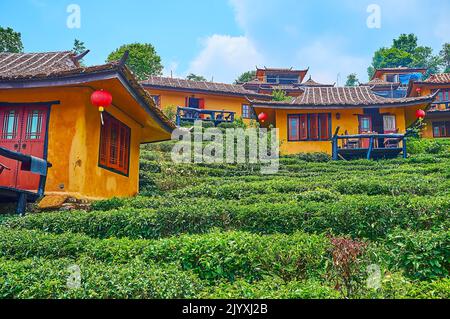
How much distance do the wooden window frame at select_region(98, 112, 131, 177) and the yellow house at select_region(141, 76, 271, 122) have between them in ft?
58.1

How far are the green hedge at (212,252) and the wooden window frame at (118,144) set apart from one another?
4.70 meters

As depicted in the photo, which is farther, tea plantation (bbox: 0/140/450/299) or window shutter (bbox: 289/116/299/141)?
window shutter (bbox: 289/116/299/141)

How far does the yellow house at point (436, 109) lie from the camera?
32.1 m

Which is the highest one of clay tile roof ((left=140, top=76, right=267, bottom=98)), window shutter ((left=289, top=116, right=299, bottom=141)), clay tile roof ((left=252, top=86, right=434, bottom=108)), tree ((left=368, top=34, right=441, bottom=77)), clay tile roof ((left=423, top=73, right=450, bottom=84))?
tree ((left=368, top=34, right=441, bottom=77))

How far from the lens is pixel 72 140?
10625mm

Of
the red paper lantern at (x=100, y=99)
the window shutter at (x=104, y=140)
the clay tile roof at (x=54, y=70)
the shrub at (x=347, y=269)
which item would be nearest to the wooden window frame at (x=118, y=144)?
the window shutter at (x=104, y=140)

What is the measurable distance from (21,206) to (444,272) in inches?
320

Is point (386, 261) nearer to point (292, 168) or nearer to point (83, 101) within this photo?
point (83, 101)

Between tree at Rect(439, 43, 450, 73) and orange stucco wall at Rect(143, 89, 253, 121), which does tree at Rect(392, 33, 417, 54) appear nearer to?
tree at Rect(439, 43, 450, 73)

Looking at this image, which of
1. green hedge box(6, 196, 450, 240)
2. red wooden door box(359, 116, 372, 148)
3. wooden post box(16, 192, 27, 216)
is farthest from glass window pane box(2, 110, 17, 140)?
red wooden door box(359, 116, 372, 148)

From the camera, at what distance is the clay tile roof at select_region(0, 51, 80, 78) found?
10867 millimetres

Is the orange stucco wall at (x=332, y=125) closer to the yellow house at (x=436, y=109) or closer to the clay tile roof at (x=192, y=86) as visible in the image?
the yellow house at (x=436, y=109)

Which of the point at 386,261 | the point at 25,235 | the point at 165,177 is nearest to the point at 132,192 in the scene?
the point at 165,177
